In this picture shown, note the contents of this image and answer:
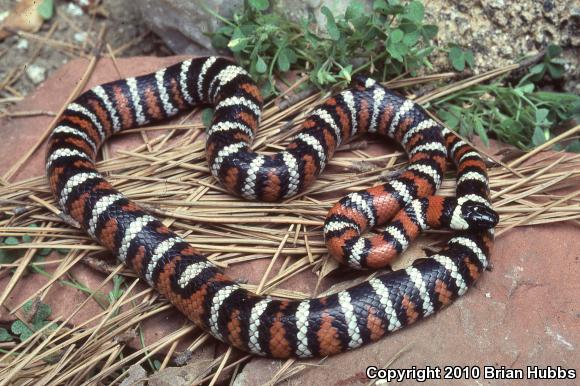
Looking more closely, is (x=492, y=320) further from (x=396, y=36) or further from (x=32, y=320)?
(x=32, y=320)

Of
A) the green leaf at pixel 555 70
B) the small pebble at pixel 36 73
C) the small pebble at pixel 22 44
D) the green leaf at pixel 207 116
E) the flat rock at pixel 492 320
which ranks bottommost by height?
the flat rock at pixel 492 320

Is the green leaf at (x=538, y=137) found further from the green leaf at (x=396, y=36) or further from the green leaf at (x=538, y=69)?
the green leaf at (x=396, y=36)

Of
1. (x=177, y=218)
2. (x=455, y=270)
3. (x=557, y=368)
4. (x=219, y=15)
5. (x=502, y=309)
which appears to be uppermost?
(x=219, y=15)

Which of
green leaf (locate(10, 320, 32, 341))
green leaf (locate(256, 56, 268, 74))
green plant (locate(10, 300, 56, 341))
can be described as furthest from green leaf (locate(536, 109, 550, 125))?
green leaf (locate(10, 320, 32, 341))

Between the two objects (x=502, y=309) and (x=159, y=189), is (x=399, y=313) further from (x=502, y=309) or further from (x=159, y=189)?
(x=159, y=189)

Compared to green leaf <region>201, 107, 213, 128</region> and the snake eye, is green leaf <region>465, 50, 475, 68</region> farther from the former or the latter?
green leaf <region>201, 107, 213, 128</region>

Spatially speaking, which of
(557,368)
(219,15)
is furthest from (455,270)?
(219,15)

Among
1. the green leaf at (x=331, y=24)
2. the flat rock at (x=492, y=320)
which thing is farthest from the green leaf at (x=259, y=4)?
the flat rock at (x=492, y=320)

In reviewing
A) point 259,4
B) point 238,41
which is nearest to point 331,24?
point 259,4
